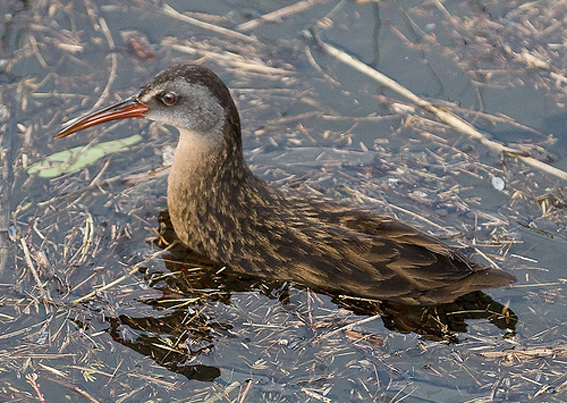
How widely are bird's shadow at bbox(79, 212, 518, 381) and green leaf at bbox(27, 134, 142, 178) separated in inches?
50.4

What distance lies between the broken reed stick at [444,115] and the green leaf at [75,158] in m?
2.00

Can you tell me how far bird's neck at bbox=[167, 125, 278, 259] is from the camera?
596 centimetres

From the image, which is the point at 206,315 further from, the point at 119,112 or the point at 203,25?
the point at 203,25

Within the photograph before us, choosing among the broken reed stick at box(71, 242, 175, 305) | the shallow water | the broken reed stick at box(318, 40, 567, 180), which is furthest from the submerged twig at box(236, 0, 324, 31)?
the broken reed stick at box(71, 242, 175, 305)

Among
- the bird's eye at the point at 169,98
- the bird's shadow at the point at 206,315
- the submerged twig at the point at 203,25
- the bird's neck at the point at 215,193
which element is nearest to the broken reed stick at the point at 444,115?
the submerged twig at the point at 203,25

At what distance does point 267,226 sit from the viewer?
588 centimetres

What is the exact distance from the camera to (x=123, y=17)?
831 centimetres

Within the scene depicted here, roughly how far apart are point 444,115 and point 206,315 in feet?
9.30

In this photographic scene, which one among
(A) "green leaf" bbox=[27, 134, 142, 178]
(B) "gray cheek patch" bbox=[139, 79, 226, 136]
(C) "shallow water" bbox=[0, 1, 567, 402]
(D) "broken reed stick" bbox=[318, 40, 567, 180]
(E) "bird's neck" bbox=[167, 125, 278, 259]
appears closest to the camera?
(C) "shallow water" bbox=[0, 1, 567, 402]

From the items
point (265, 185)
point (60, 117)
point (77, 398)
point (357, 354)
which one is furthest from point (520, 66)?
point (77, 398)

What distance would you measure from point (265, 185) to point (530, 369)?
2.14 metres

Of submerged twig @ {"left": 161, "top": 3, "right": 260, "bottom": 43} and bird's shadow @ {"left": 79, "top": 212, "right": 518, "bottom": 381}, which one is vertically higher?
submerged twig @ {"left": 161, "top": 3, "right": 260, "bottom": 43}

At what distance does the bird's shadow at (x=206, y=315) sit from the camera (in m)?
5.57

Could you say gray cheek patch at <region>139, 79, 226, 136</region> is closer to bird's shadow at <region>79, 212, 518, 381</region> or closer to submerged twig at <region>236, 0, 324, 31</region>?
bird's shadow at <region>79, 212, 518, 381</region>
